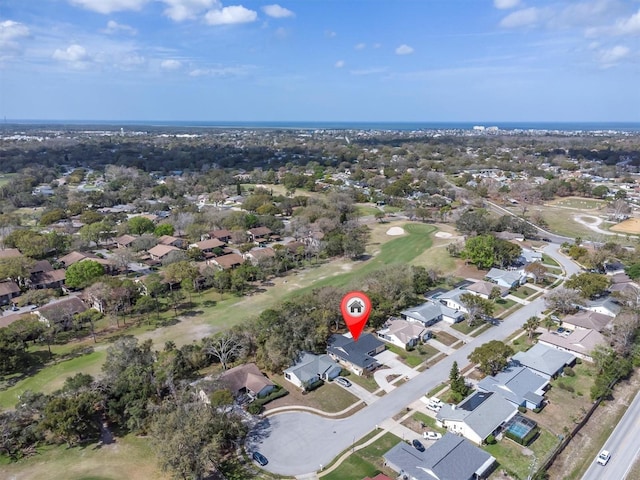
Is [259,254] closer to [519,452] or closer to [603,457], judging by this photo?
[519,452]

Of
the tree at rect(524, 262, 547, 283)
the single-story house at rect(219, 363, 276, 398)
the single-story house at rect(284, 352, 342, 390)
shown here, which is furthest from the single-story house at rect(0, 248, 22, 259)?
the tree at rect(524, 262, 547, 283)

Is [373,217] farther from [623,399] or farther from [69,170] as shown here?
[69,170]

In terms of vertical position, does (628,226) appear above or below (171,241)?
above

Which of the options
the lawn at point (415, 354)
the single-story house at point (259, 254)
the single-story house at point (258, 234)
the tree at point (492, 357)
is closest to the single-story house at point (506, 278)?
the lawn at point (415, 354)

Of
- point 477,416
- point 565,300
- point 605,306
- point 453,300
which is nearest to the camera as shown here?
point 477,416

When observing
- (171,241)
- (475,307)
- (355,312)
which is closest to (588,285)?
(475,307)

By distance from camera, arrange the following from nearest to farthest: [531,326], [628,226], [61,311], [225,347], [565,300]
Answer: [225,347]
[531,326]
[61,311]
[565,300]
[628,226]

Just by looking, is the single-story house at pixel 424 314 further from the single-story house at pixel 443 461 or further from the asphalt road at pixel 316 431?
the single-story house at pixel 443 461
